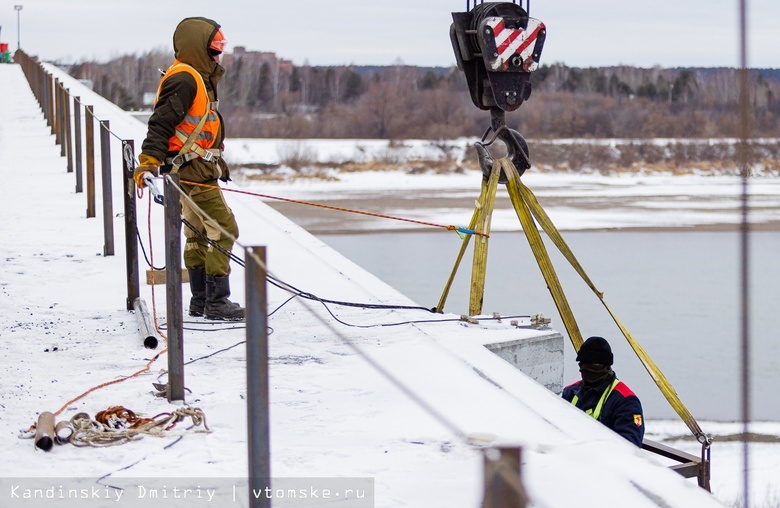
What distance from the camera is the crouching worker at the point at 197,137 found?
19.1 feet

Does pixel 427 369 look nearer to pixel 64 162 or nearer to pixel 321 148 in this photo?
pixel 64 162

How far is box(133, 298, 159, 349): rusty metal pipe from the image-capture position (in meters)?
5.51

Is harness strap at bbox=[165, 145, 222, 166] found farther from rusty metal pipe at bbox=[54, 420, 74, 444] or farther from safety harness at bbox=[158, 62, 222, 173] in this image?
rusty metal pipe at bbox=[54, 420, 74, 444]

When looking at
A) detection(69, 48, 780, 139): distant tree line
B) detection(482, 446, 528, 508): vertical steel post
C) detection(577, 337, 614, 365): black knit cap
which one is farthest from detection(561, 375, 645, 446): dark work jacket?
detection(69, 48, 780, 139): distant tree line

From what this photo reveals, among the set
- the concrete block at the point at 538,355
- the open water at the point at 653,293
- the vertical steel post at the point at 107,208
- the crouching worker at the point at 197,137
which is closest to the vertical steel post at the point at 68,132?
the vertical steel post at the point at 107,208

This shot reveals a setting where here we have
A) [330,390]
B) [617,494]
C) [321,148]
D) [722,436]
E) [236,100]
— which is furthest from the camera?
[236,100]

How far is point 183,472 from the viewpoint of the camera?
3.91m

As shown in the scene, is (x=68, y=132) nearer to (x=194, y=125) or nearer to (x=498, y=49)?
(x=194, y=125)

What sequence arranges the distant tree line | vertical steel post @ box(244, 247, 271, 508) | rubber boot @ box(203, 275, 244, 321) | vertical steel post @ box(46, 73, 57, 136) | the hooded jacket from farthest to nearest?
the distant tree line → vertical steel post @ box(46, 73, 57, 136) → rubber boot @ box(203, 275, 244, 321) → the hooded jacket → vertical steel post @ box(244, 247, 271, 508)

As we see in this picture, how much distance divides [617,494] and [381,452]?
895mm

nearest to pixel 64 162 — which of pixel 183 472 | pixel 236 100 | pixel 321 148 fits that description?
pixel 183 472

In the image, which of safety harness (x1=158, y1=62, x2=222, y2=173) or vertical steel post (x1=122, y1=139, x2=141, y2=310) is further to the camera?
vertical steel post (x1=122, y1=139, x2=141, y2=310)

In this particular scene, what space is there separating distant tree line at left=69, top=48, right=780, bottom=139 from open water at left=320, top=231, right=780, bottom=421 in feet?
96.1

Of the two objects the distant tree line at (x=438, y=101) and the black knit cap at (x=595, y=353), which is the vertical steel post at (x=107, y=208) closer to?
the black knit cap at (x=595, y=353)
